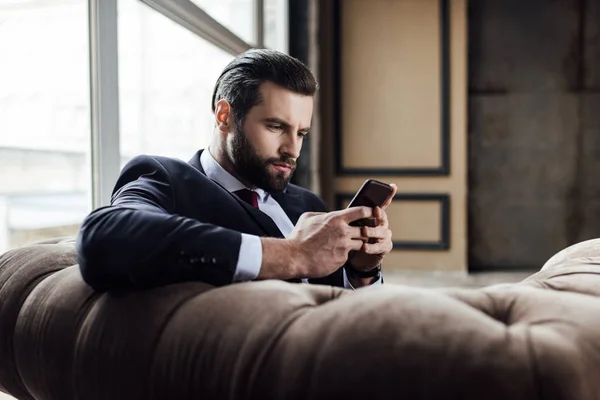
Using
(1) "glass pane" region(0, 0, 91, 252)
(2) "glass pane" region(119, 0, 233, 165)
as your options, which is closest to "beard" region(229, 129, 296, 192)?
(1) "glass pane" region(0, 0, 91, 252)

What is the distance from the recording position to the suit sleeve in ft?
1.93

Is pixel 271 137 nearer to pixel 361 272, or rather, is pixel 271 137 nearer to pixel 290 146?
pixel 290 146

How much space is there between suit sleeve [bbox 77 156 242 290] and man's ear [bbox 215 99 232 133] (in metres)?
0.57

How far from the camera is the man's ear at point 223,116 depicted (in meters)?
1.21

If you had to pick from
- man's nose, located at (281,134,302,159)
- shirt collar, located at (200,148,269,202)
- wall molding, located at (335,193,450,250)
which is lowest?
wall molding, located at (335,193,450,250)

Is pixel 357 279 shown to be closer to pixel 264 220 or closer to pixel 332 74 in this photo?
pixel 264 220

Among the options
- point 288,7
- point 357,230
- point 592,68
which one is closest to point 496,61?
point 592,68

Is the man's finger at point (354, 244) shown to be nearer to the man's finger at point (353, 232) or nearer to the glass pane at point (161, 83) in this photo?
the man's finger at point (353, 232)

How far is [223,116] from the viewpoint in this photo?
1226 millimetres

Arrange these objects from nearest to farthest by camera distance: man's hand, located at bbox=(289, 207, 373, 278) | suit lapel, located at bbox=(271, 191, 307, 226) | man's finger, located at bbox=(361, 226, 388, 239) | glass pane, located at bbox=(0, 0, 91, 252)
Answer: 1. man's hand, located at bbox=(289, 207, 373, 278)
2. man's finger, located at bbox=(361, 226, 388, 239)
3. suit lapel, located at bbox=(271, 191, 307, 226)
4. glass pane, located at bbox=(0, 0, 91, 252)

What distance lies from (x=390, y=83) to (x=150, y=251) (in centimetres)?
394

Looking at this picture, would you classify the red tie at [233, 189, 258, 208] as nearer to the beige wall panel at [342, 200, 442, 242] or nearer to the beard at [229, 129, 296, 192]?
the beard at [229, 129, 296, 192]

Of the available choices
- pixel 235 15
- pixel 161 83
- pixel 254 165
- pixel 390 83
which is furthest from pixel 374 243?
pixel 390 83

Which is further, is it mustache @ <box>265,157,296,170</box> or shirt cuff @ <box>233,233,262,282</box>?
mustache @ <box>265,157,296,170</box>
